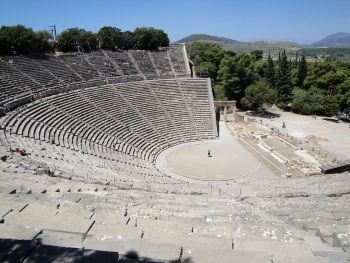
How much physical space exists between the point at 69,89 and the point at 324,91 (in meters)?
37.9

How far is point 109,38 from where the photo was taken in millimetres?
54312

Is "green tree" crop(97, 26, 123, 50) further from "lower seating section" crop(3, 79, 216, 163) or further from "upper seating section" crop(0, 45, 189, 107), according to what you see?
"lower seating section" crop(3, 79, 216, 163)

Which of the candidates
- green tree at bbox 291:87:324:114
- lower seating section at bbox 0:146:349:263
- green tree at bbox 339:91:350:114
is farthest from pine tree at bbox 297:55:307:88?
lower seating section at bbox 0:146:349:263

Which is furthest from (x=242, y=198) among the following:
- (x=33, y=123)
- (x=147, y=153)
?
(x=33, y=123)

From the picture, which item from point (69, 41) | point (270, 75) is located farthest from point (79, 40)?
point (270, 75)

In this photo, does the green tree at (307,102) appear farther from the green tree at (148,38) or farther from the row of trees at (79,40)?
the row of trees at (79,40)

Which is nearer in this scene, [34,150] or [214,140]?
[34,150]

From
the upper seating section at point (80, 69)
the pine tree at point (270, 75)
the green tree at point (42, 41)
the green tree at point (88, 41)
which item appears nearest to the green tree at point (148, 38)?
the upper seating section at point (80, 69)

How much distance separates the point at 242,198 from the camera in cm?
1625

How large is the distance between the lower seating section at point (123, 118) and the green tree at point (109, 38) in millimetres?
14423

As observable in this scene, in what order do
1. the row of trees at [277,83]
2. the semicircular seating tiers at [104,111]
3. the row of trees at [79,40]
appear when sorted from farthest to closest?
the row of trees at [277,83] → the row of trees at [79,40] → the semicircular seating tiers at [104,111]

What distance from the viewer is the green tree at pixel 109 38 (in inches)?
2132

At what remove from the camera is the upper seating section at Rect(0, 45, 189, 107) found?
116ft

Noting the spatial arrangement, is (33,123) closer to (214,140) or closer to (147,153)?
(147,153)
